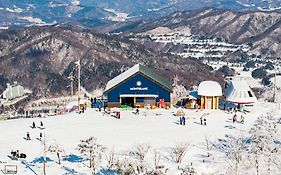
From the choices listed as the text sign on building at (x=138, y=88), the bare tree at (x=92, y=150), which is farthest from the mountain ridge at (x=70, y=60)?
the bare tree at (x=92, y=150)

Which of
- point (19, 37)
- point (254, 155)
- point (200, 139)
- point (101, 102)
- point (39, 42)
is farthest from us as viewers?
point (19, 37)

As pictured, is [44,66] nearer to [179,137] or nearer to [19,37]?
[19,37]

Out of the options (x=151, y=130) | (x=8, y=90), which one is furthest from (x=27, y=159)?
(x=8, y=90)

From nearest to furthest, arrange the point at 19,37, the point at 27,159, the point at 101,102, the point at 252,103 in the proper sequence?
1. the point at 27,159
2. the point at 252,103
3. the point at 101,102
4. the point at 19,37

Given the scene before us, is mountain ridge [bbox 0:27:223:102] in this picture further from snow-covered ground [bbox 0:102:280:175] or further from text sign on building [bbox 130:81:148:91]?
snow-covered ground [bbox 0:102:280:175]

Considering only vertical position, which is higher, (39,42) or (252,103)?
(39,42)

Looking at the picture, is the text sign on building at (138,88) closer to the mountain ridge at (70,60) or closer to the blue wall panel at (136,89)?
the blue wall panel at (136,89)

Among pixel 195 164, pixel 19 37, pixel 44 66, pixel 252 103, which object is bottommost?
pixel 195 164
